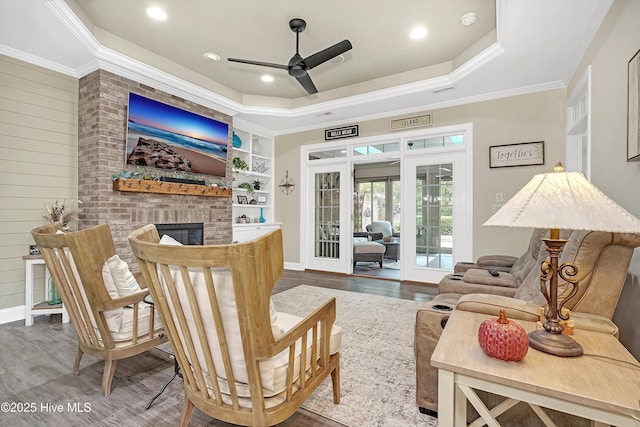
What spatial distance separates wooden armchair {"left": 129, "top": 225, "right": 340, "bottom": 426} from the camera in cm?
98

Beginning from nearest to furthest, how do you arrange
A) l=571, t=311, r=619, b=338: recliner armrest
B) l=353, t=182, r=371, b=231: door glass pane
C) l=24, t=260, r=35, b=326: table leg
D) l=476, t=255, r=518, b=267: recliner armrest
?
l=571, t=311, r=619, b=338: recliner armrest
l=24, t=260, r=35, b=326: table leg
l=476, t=255, r=518, b=267: recliner armrest
l=353, t=182, r=371, b=231: door glass pane

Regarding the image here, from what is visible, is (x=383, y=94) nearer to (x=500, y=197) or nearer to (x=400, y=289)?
(x=500, y=197)

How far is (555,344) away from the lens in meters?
1.09

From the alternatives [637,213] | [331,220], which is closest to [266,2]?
[637,213]

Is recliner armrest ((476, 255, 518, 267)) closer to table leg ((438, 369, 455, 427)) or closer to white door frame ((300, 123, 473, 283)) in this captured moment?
white door frame ((300, 123, 473, 283))

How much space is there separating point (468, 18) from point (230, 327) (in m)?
3.60

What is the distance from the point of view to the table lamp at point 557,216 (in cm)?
95

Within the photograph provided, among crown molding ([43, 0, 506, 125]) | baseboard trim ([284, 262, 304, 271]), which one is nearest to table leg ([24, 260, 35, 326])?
crown molding ([43, 0, 506, 125])

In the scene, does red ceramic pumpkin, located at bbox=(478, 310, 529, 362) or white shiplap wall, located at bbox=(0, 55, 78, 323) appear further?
white shiplap wall, located at bbox=(0, 55, 78, 323)

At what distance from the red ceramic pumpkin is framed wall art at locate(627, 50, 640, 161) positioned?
4.55 feet

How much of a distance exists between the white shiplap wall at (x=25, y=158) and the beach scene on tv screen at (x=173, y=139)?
2.45 ft

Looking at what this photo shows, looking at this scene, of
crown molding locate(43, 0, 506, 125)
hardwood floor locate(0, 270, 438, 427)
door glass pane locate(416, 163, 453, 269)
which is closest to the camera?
hardwood floor locate(0, 270, 438, 427)

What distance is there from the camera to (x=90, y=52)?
3.16 metres

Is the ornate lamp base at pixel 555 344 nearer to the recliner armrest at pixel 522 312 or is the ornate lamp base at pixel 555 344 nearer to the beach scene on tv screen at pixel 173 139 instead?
the recliner armrest at pixel 522 312
